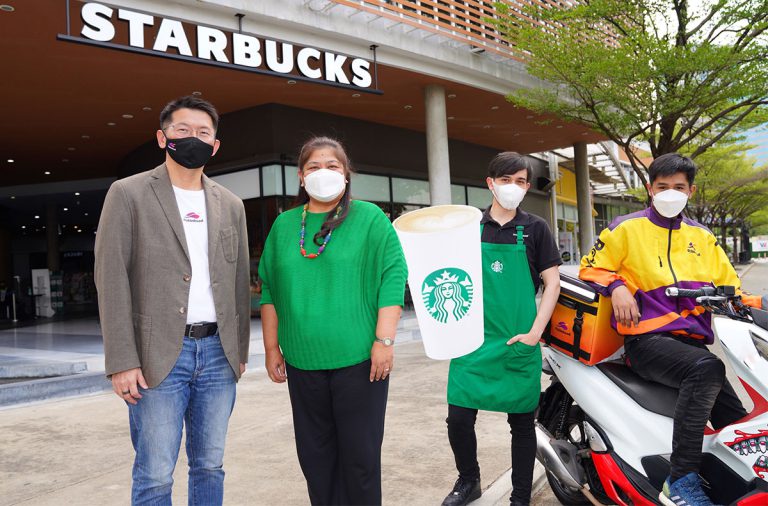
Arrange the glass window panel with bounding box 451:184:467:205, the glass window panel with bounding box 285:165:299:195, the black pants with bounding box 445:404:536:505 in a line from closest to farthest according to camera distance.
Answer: the black pants with bounding box 445:404:536:505 < the glass window panel with bounding box 285:165:299:195 < the glass window panel with bounding box 451:184:467:205

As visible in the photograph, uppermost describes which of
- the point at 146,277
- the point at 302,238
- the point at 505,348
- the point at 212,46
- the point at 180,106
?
the point at 212,46

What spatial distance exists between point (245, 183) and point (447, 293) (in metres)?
12.7

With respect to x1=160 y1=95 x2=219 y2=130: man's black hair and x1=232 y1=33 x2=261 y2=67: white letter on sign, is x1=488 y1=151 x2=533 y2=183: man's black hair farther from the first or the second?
x1=232 y1=33 x2=261 y2=67: white letter on sign

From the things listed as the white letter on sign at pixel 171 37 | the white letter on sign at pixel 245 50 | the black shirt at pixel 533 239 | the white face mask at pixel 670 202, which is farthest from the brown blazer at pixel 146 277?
the white letter on sign at pixel 245 50

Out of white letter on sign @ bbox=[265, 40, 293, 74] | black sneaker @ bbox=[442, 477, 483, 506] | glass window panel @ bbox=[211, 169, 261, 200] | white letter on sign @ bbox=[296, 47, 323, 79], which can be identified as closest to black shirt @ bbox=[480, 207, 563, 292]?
black sneaker @ bbox=[442, 477, 483, 506]

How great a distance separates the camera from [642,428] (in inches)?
108

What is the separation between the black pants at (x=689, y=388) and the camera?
8.29ft

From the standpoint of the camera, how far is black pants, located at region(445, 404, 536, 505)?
117 inches

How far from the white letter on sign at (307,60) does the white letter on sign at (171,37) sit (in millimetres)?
2001

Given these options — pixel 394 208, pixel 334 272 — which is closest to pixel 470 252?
pixel 334 272

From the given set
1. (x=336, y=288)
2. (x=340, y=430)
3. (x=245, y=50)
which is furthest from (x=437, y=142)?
(x=340, y=430)

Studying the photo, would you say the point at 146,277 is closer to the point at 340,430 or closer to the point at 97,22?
the point at 340,430

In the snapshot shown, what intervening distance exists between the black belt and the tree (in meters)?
10.8

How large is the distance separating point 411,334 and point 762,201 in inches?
1399
